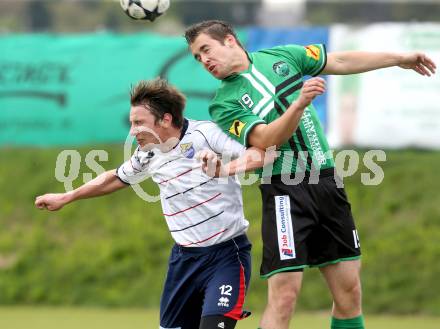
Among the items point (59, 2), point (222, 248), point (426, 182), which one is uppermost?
point (59, 2)

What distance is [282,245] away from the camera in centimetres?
585

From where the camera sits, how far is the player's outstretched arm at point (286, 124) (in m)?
5.19

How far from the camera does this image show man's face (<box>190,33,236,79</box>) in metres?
5.79

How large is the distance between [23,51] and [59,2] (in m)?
1.83

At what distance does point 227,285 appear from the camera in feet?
18.7

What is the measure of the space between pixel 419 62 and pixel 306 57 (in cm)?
76

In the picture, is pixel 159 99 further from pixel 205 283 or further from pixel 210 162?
pixel 205 283

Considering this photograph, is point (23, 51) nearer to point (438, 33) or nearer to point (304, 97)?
point (438, 33)

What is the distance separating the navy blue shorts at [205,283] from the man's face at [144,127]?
0.69 meters

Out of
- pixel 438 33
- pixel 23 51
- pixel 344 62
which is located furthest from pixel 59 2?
pixel 344 62

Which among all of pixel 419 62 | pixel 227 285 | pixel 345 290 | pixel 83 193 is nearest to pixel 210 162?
pixel 227 285

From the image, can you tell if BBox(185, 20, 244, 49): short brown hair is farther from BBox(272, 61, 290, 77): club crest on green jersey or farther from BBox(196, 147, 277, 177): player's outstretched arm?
BBox(196, 147, 277, 177): player's outstretched arm

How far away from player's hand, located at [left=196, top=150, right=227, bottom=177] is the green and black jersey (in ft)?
1.28

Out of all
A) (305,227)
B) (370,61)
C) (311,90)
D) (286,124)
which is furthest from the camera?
(370,61)
